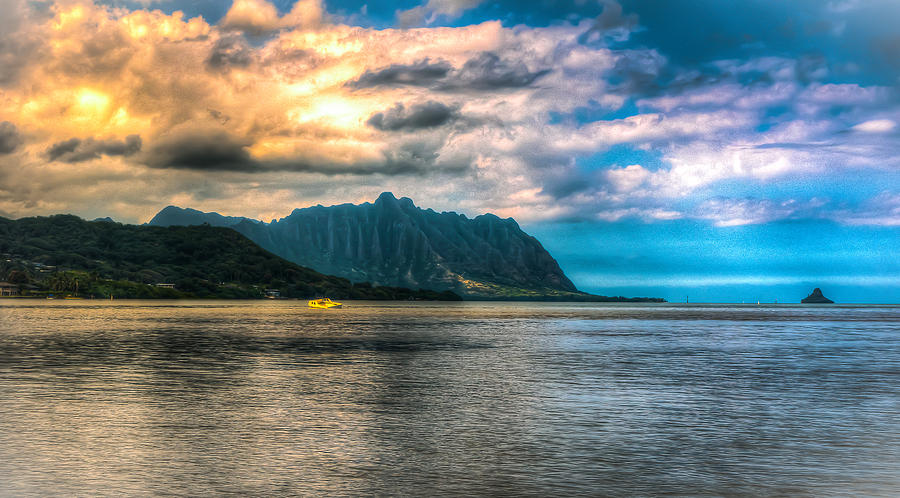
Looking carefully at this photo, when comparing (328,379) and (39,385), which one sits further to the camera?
(328,379)

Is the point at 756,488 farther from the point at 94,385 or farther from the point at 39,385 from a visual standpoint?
the point at 39,385

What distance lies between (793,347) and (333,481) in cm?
8237

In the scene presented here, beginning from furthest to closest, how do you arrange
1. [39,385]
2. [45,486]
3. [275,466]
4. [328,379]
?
[328,379]
[39,385]
[275,466]
[45,486]

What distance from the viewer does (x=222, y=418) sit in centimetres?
2970

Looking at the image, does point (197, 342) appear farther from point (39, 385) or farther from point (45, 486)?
point (45, 486)

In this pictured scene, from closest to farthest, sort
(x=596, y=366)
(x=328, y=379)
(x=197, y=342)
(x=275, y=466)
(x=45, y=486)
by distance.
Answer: (x=45, y=486) → (x=275, y=466) → (x=328, y=379) → (x=596, y=366) → (x=197, y=342)

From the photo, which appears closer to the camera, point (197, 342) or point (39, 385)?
point (39, 385)

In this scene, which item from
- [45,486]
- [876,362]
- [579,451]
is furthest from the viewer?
[876,362]

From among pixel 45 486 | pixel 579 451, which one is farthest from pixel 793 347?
pixel 45 486

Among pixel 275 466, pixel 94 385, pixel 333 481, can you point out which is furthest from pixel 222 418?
pixel 94 385

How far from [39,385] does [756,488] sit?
3953cm

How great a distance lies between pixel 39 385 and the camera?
40344mm

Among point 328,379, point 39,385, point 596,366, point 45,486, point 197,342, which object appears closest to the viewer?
point 45,486

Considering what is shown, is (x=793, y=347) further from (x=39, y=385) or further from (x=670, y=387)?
(x=39, y=385)
